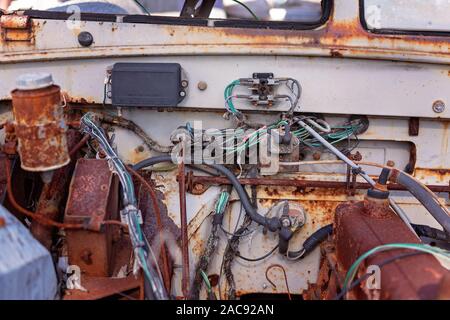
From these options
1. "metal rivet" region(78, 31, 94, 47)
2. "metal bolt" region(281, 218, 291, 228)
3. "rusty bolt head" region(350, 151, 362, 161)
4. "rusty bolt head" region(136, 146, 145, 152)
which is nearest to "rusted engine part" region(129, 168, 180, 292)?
"rusty bolt head" region(136, 146, 145, 152)

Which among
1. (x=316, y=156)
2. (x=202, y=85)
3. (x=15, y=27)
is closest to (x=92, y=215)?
(x=202, y=85)

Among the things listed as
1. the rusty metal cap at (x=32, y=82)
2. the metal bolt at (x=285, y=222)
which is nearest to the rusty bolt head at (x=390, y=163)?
the metal bolt at (x=285, y=222)

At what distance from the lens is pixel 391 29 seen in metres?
2.25

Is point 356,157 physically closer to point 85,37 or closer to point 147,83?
point 147,83

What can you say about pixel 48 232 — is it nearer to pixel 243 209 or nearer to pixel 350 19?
pixel 243 209

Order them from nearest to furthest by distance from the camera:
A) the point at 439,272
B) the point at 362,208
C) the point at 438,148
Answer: the point at 439,272 < the point at 362,208 < the point at 438,148

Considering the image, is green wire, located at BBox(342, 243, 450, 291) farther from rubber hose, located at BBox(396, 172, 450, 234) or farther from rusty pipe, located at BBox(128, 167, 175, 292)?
rusty pipe, located at BBox(128, 167, 175, 292)

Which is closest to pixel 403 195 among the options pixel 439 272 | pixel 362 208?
pixel 362 208

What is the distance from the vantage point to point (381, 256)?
5.35 feet

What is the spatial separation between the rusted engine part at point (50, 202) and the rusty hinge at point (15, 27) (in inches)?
23.2

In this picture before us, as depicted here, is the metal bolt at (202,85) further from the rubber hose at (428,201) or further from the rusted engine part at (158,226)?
the rubber hose at (428,201)

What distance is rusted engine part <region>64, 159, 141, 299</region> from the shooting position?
1.94 meters

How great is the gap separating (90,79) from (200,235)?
0.90 meters

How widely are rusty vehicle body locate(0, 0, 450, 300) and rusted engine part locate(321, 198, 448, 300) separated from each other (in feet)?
0.58
